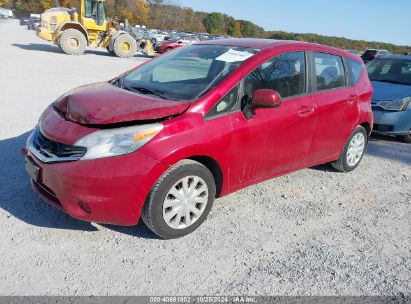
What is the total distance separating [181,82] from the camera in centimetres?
371

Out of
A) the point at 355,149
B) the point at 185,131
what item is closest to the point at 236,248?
the point at 185,131

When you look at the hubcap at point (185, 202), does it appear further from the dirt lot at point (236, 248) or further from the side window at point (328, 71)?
the side window at point (328, 71)

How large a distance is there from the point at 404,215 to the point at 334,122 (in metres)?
1.27

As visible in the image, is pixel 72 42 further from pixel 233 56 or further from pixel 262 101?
pixel 262 101

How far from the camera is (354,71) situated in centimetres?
496

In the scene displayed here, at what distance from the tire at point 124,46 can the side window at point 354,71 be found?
710 inches

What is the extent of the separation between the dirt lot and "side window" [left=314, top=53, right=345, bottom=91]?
4.01 feet

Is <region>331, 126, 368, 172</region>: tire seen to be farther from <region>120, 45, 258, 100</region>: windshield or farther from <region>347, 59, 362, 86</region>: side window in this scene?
<region>120, 45, 258, 100</region>: windshield

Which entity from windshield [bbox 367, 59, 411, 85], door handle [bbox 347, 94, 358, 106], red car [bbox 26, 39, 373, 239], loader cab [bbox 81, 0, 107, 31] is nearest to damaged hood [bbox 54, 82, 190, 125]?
red car [bbox 26, 39, 373, 239]

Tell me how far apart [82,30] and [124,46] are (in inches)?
94.2

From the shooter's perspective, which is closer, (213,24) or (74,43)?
(74,43)

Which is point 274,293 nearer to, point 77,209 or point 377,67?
point 77,209

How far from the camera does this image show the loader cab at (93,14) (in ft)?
66.4

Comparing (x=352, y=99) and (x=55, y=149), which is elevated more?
(x=352, y=99)
